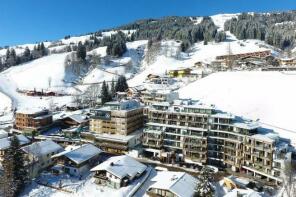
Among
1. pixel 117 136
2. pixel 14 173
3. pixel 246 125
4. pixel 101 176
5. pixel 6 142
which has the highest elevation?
pixel 246 125

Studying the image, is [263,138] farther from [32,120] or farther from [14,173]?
[32,120]

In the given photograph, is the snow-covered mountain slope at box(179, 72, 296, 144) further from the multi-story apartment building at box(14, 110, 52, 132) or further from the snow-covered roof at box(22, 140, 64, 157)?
the snow-covered roof at box(22, 140, 64, 157)

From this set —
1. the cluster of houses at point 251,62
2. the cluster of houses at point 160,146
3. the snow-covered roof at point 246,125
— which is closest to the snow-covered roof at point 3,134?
the cluster of houses at point 160,146

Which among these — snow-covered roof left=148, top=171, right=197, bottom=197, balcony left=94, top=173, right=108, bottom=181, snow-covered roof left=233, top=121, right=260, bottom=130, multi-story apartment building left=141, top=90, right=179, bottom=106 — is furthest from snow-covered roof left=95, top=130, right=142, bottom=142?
snow-covered roof left=233, top=121, right=260, bottom=130

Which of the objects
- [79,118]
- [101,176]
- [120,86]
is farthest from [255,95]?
[101,176]

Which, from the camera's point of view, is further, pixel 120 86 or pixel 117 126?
pixel 120 86

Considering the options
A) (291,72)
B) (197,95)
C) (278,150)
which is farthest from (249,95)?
(278,150)
